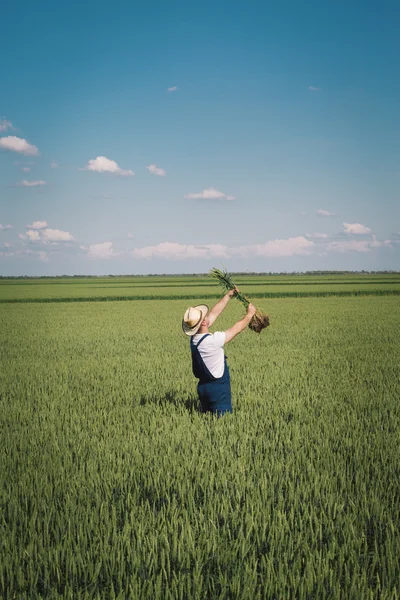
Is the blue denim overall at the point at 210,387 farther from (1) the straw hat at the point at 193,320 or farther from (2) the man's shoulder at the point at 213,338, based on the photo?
(1) the straw hat at the point at 193,320

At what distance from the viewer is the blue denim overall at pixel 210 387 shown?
5.28 m

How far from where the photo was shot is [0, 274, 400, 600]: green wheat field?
264 centimetres

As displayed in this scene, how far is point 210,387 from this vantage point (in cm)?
547

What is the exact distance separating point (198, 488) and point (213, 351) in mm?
1693

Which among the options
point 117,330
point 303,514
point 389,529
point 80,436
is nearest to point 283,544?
point 303,514

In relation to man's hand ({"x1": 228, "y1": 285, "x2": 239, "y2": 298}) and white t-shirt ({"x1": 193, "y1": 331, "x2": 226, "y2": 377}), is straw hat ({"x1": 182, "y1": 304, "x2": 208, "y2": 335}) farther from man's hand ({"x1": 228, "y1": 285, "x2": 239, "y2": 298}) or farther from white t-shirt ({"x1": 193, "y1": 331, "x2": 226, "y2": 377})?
man's hand ({"x1": 228, "y1": 285, "x2": 239, "y2": 298})

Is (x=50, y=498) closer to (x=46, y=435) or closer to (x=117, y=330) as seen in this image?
(x=46, y=435)

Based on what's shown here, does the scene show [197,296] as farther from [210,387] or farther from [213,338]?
[213,338]

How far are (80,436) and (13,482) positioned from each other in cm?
126

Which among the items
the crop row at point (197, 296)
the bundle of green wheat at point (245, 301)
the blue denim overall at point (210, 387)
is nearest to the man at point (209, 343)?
the blue denim overall at point (210, 387)

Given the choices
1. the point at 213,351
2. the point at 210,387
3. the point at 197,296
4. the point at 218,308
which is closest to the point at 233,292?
the point at 218,308

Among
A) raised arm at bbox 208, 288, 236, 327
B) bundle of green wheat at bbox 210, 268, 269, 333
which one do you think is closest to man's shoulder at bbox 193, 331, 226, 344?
raised arm at bbox 208, 288, 236, 327

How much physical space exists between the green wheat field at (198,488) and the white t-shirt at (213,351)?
63 centimetres

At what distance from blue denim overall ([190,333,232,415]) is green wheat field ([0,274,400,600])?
19 cm
